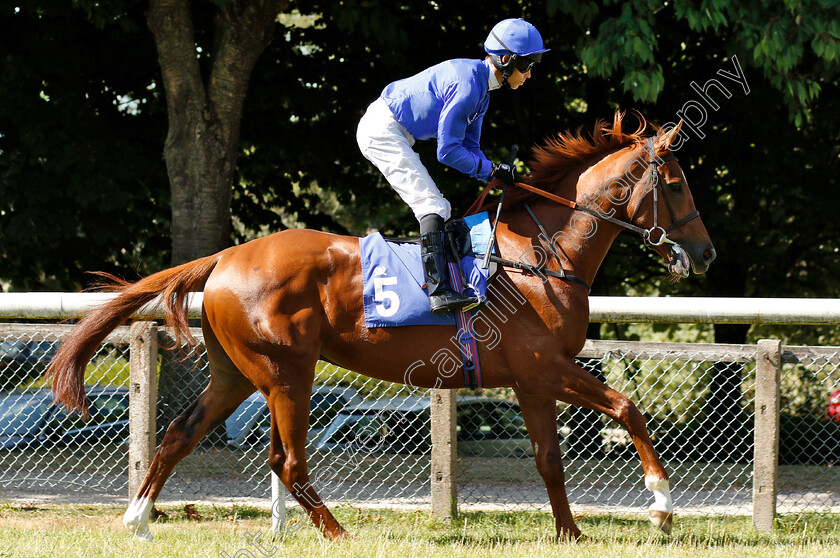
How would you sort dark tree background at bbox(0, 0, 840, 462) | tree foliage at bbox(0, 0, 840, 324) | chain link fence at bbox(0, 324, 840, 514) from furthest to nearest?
1. tree foliage at bbox(0, 0, 840, 324)
2. dark tree background at bbox(0, 0, 840, 462)
3. chain link fence at bbox(0, 324, 840, 514)

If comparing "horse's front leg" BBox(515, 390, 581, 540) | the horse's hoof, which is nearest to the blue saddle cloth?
"horse's front leg" BBox(515, 390, 581, 540)

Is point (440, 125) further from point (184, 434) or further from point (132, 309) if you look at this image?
point (184, 434)

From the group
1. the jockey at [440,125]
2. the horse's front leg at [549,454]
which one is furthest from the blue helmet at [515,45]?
the horse's front leg at [549,454]

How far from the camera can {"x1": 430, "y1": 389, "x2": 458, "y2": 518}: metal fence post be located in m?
5.44

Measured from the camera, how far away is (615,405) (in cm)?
451

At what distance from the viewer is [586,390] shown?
178 inches

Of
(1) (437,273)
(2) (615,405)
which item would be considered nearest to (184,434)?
(1) (437,273)

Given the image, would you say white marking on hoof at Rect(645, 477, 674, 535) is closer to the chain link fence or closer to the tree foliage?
the chain link fence

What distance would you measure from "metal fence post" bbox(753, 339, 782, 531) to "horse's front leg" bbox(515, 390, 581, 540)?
4.36ft

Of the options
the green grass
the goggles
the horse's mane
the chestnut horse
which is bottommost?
the green grass

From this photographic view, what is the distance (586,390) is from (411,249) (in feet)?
4.13

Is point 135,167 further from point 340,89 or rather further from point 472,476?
point 472,476

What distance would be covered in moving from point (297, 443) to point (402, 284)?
111 cm

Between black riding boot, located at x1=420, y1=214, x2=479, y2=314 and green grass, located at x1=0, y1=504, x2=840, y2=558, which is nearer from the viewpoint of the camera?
green grass, located at x1=0, y1=504, x2=840, y2=558
